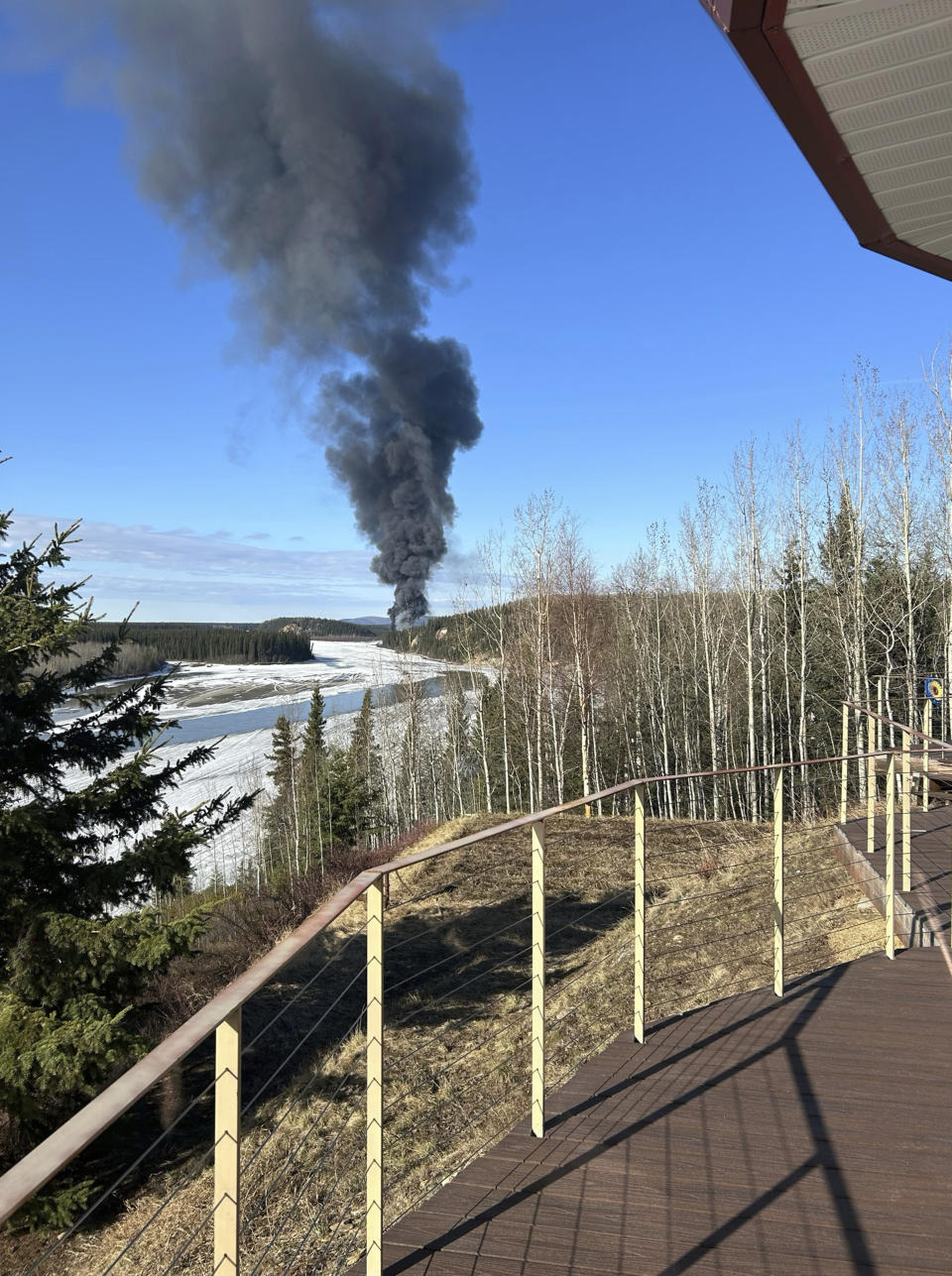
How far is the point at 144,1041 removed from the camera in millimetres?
7027

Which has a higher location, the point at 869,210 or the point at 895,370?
the point at 895,370

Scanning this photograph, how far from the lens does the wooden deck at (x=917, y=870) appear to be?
5324 mm

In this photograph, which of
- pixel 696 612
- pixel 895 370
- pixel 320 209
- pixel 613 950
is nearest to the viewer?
pixel 613 950

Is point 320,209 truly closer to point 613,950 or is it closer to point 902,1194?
point 613,950

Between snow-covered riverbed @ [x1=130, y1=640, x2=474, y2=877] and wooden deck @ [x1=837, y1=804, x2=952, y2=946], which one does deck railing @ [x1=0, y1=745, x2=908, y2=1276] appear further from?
snow-covered riverbed @ [x1=130, y1=640, x2=474, y2=877]

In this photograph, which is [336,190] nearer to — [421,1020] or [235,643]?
[235,643]

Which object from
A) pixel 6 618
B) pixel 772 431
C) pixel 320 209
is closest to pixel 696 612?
pixel 772 431

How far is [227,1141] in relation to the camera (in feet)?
4.12

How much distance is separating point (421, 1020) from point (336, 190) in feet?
187

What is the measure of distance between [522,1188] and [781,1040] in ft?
5.12

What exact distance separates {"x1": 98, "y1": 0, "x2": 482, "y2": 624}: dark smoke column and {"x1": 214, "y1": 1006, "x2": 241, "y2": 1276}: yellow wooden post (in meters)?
47.8

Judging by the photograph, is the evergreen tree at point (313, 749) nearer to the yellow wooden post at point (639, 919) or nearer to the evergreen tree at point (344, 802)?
the evergreen tree at point (344, 802)

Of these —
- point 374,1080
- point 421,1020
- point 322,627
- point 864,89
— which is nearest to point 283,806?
point 421,1020

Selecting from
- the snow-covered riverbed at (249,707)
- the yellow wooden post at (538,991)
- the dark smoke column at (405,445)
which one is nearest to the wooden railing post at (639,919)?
the yellow wooden post at (538,991)
